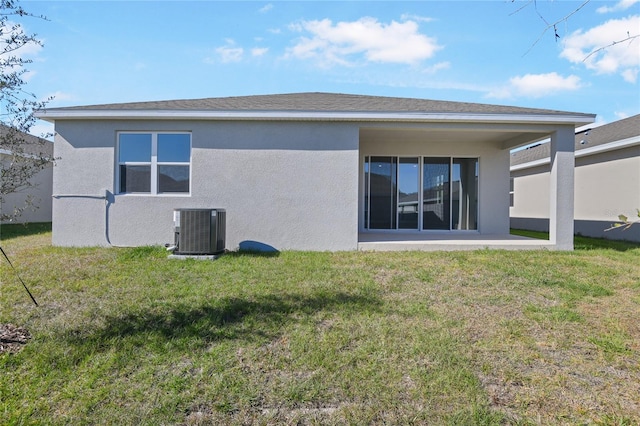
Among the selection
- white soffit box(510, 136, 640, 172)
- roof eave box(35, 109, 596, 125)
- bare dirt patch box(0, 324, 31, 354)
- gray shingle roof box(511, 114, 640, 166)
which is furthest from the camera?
gray shingle roof box(511, 114, 640, 166)

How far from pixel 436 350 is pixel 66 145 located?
855 cm

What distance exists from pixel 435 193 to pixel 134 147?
8.25 metres

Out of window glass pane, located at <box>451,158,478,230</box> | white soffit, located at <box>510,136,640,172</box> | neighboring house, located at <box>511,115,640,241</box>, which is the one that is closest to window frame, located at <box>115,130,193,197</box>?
window glass pane, located at <box>451,158,478,230</box>

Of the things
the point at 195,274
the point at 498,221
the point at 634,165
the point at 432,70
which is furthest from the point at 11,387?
the point at 634,165

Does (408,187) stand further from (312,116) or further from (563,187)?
(312,116)

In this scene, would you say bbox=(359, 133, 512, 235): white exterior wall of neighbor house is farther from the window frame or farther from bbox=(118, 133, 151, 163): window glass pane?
bbox=(118, 133, 151, 163): window glass pane

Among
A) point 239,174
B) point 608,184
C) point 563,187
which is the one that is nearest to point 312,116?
point 239,174

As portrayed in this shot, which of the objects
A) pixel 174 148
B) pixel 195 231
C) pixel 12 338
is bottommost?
pixel 12 338

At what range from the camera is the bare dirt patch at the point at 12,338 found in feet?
10.1

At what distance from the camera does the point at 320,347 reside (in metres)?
3.12

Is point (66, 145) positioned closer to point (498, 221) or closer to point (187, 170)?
point (187, 170)

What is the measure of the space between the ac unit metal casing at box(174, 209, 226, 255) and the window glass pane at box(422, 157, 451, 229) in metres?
6.54

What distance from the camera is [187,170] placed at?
7684mm

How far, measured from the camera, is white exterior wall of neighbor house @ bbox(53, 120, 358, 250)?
24.7ft
